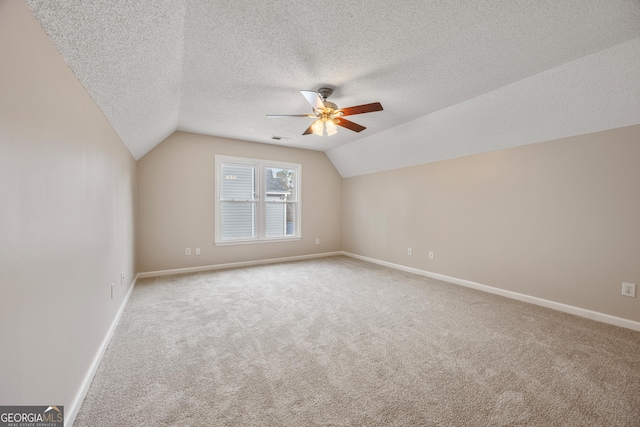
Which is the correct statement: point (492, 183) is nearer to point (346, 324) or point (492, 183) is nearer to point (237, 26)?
point (346, 324)

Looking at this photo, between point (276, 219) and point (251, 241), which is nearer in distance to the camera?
point (251, 241)

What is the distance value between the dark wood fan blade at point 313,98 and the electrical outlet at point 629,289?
355 centimetres

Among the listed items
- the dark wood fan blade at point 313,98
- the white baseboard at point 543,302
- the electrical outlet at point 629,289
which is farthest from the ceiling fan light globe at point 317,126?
the electrical outlet at point 629,289

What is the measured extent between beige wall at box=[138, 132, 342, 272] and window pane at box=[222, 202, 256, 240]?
223mm

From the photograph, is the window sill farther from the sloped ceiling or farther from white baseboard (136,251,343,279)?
the sloped ceiling

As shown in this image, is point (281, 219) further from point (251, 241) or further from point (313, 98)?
point (313, 98)

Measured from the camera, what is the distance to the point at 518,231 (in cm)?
335

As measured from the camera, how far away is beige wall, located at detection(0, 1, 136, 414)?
0.93m

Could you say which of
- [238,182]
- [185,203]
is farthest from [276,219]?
[185,203]

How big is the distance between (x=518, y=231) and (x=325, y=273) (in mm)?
2895

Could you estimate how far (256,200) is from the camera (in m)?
5.23

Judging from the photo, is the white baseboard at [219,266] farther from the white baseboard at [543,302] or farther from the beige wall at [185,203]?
the white baseboard at [543,302]

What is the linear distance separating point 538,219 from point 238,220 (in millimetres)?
4725

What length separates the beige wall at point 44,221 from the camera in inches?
36.6
